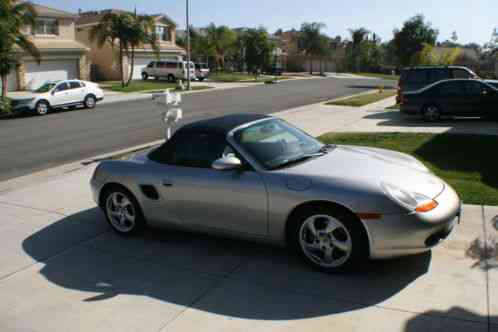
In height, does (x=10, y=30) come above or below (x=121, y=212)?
above

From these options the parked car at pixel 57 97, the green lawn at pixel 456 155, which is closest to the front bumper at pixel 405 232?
the green lawn at pixel 456 155

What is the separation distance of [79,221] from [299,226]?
3404 millimetres

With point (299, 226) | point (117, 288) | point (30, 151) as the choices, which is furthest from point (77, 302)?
point (30, 151)

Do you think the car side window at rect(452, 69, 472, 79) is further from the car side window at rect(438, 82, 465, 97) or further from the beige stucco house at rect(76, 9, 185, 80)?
the beige stucco house at rect(76, 9, 185, 80)

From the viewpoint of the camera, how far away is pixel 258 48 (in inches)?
2406

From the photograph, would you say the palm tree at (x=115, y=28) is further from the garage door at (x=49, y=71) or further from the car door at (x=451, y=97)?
the car door at (x=451, y=97)

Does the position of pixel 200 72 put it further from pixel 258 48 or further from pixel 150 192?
pixel 150 192

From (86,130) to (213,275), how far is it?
13.3 meters

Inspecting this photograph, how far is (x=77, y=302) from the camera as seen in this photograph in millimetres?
4691

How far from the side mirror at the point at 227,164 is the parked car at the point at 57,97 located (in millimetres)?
19265

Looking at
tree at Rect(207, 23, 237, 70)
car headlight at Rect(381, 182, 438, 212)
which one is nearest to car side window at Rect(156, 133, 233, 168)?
car headlight at Rect(381, 182, 438, 212)

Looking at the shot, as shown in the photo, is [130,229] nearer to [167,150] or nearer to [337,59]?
[167,150]

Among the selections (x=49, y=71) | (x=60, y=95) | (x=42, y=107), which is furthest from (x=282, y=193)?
(x=49, y=71)

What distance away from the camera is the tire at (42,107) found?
74.0 ft
